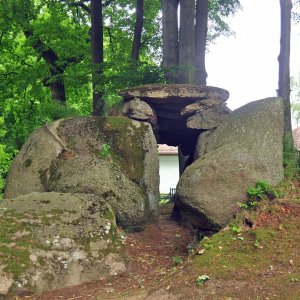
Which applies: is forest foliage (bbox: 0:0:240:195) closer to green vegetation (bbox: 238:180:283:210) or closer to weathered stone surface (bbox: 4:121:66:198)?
weathered stone surface (bbox: 4:121:66:198)

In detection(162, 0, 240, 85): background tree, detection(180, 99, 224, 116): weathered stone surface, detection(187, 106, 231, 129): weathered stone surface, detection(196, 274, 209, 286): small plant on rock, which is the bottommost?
detection(196, 274, 209, 286): small plant on rock

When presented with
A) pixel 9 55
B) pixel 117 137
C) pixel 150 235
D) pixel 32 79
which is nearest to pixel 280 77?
pixel 117 137

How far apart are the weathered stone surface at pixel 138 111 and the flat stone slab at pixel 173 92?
0.48 ft

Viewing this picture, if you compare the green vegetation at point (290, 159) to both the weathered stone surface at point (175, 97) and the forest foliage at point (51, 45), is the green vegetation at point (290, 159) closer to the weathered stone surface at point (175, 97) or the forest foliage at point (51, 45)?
the weathered stone surface at point (175, 97)

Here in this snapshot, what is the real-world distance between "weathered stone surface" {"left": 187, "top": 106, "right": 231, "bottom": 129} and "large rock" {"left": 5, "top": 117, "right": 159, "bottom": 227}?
109cm

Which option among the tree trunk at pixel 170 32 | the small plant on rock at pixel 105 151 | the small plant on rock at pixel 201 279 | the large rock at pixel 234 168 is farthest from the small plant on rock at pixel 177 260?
the tree trunk at pixel 170 32

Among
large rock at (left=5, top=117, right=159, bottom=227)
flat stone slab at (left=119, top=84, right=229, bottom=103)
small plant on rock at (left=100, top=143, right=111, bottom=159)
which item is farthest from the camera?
flat stone slab at (left=119, top=84, right=229, bottom=103)

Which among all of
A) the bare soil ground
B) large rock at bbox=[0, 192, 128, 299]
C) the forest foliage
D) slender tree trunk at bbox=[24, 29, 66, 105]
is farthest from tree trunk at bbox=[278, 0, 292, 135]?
slender tree trunk at bbox=[24, 29, 66, 105]

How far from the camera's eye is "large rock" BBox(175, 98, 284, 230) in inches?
309

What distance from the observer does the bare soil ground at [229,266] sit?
18.5 feet

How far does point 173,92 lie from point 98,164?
2.29m

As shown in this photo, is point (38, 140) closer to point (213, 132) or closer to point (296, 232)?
point (213, 132)

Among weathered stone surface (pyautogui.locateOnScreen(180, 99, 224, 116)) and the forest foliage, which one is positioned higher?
the forest foliage

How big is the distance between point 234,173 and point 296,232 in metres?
1.59
